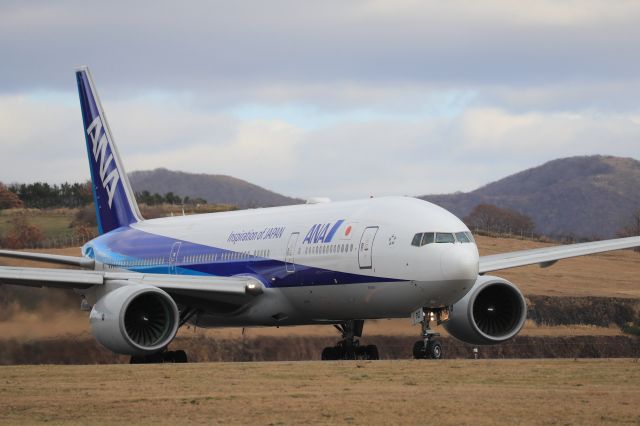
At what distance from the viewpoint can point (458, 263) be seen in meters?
27.4

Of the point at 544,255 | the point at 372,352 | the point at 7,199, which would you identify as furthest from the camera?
the point at 7,199

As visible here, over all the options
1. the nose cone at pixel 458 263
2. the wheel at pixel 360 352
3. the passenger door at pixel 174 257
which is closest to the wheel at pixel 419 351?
the nose cone at pixel 458 263

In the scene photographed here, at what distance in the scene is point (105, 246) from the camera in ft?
131

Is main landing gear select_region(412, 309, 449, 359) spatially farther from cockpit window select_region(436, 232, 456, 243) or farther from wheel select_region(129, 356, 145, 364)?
wheel select_region(129, 356, 145, 364)

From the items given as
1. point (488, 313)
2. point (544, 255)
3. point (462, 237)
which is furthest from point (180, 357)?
point (544, 255)

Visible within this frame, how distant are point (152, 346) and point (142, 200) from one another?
7242cm

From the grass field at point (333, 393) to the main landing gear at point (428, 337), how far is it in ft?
9.71

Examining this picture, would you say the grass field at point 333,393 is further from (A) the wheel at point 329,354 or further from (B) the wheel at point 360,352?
(A) the wheel at point 329,354

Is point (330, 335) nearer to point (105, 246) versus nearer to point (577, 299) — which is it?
point (105, 246)

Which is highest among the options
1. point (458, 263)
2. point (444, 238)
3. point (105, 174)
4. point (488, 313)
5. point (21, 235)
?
point (105, 174)

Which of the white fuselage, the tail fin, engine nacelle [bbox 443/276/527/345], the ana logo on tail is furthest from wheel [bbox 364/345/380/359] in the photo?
the ana logo on tail

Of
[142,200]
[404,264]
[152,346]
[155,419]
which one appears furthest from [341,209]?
[142,200]

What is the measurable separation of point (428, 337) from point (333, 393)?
32.0 ft

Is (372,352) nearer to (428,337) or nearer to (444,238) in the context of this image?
(428,337)
